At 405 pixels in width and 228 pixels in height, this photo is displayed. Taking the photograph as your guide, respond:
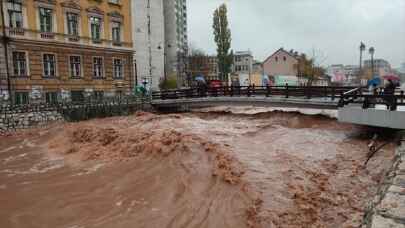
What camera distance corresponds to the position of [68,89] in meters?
28.7

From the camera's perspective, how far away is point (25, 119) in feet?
67.8

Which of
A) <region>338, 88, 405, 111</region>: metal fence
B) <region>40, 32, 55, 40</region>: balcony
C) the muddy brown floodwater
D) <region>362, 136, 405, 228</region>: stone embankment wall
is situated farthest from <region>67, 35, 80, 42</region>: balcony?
<region>362, 136, 405, 228</region>: stone embankment wall

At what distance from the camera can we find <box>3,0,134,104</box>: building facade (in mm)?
25672

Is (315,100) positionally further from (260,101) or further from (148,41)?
(148,41)

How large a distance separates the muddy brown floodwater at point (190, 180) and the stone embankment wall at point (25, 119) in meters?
4.99

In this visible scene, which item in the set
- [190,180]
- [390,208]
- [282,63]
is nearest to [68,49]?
[190,180]

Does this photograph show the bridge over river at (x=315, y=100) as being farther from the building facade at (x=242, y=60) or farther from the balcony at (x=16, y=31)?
the building facade at (x=242, y=60)

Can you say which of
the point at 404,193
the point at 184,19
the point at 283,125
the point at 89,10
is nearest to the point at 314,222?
the point at 404,193

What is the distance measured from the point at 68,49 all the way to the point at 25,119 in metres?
10.1

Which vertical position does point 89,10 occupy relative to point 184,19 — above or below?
below

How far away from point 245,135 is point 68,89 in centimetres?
1910

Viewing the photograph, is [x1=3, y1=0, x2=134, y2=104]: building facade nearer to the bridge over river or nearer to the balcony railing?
the balcony railing

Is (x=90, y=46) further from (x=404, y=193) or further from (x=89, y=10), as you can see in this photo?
(x=404, y=193)

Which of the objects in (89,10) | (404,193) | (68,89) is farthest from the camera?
(89,10)
